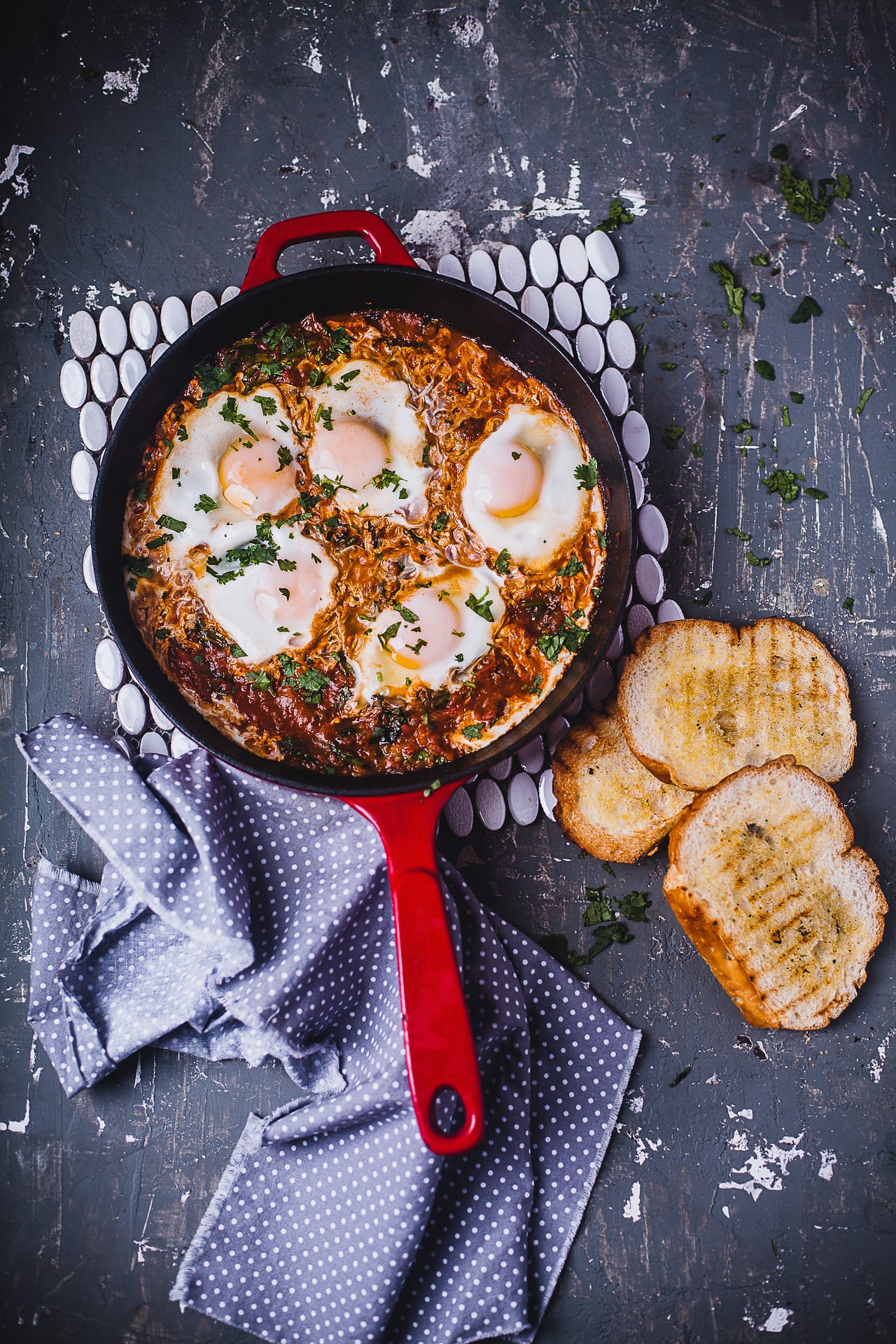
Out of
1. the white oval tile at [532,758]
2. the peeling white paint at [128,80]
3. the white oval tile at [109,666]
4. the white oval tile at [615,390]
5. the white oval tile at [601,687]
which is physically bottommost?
the white oval tile at [532,758]

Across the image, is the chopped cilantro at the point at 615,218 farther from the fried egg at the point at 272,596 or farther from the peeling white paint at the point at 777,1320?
the peeling white paint at the point at 777,1320

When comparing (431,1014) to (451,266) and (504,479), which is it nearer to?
(504,479)

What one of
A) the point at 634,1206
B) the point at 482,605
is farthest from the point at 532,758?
the point at 634,1206

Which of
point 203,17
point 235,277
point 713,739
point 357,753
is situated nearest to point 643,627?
point 713,739

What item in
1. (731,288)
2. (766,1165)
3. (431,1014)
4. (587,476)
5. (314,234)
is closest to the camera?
(431,1014)

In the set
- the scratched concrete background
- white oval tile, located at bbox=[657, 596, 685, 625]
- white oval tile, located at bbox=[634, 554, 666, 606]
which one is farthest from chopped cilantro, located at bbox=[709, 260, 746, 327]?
white oval tile, located at bbox=[657, 596, 685, 625]

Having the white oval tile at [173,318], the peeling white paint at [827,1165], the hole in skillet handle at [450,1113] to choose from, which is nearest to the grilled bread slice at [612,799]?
the hole in skillet handle at [450,1113]
